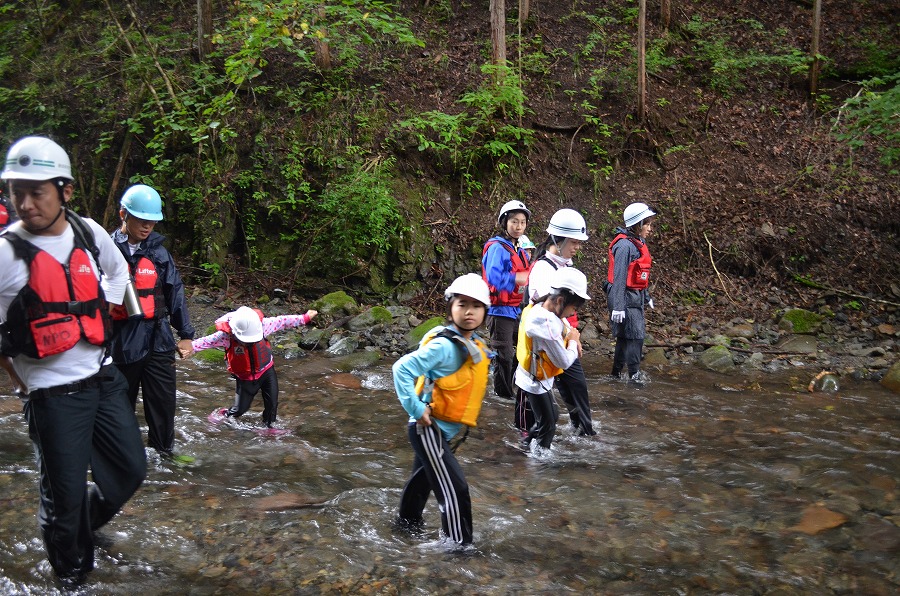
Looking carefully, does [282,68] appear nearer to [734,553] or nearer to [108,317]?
[108,317]

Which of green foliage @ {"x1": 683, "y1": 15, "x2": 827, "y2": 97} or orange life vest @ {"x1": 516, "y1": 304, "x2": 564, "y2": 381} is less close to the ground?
green foliage @ {"x1": 683, "y1": 15, "x2": 827, "y2": 97}

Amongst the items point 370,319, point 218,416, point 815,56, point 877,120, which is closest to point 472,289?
point 218,416

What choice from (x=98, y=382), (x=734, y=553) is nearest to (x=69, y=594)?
(x=98, y=382)

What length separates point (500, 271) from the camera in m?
7.46

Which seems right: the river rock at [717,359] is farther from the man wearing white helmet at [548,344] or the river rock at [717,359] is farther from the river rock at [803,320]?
the man wearing white helmet at [548,344]

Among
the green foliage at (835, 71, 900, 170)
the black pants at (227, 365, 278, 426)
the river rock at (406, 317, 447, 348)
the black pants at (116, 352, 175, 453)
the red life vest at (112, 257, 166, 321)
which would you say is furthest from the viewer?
the green foliage at (835, 71, 900, 170)

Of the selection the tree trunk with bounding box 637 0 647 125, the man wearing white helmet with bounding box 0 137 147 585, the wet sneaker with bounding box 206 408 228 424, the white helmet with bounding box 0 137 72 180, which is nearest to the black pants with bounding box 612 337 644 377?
the wet sneaker with bounding box 206 408 228 424

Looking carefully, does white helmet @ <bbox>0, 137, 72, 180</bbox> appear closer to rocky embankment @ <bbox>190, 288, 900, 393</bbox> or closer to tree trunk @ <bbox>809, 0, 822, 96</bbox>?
rocky embankment @ <bbox>190, 288, 900, 393</bbox>

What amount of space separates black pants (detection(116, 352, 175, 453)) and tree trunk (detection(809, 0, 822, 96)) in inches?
604

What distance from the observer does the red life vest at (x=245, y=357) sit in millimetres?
6512

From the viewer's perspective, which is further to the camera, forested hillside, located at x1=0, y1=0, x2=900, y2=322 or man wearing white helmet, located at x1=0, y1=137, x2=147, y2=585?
forested hillside, located at x1=0, y1=0, x2=900, y2=322

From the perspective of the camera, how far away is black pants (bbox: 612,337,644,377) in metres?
9.05

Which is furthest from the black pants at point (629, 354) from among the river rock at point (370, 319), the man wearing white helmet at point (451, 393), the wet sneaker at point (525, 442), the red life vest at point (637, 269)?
the man wearing white helmet at point (451, 393)

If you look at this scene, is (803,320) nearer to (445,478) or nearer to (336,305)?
(336,305)
